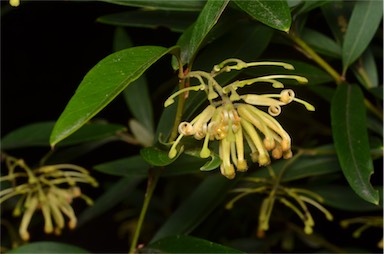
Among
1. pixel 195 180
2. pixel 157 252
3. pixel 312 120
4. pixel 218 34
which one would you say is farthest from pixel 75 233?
pixel 218 34

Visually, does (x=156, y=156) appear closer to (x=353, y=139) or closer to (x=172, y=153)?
(x=172, y=153)

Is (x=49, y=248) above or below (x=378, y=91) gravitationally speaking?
below

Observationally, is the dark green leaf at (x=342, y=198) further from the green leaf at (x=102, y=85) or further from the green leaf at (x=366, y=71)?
the green leaf at (x=102, y=85)

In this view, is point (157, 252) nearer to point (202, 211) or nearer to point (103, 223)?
point (202, 211)

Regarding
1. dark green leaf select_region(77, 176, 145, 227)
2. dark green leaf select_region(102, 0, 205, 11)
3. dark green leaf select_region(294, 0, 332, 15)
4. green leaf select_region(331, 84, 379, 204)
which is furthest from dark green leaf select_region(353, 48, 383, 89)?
dark green leaf select_region(77, 176, 145, 227)

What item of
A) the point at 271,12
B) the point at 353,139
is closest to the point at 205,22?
the point at 271,12

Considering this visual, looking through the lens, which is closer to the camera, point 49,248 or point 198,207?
point 49,248

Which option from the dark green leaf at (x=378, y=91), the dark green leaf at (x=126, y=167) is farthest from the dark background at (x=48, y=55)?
the dark green leaf at (x=378, y=91)

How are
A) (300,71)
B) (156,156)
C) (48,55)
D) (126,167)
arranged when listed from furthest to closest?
(48,55) < (126,167) < (300,71) < (156,156)
